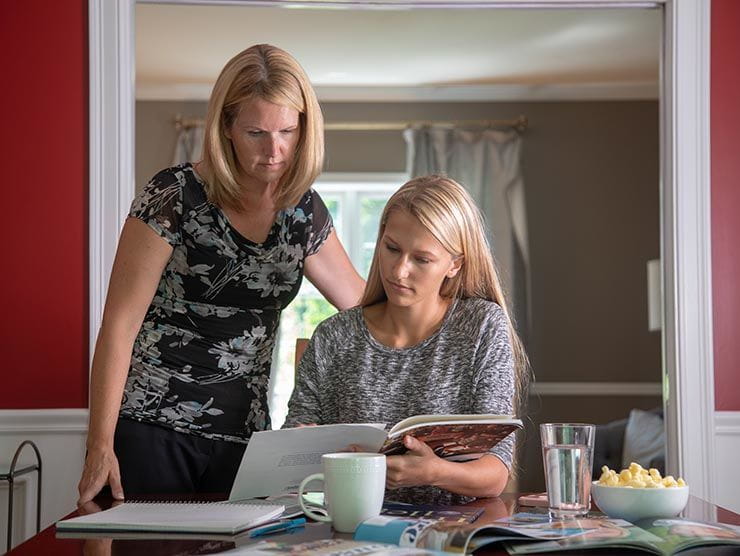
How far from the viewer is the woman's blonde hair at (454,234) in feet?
5.64

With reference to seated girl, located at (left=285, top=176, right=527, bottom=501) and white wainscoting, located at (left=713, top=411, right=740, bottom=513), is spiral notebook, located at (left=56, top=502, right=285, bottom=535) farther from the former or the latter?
white wainscoting, located at (left=713, top=411, right=740, bottom=513)

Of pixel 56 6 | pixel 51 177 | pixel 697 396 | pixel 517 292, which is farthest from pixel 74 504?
pixel 517 292

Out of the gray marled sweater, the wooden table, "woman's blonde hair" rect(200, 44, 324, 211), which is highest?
"woman's blonde hair" rect(200, 44, 324, 211)

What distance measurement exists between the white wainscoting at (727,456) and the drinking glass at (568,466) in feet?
5.23

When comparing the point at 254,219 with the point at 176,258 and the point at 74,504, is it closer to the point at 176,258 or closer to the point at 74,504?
the point at 176,258

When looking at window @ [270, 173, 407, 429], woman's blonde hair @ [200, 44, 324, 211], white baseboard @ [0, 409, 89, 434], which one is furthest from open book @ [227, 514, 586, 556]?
window @ [270, 173, 407, 429]

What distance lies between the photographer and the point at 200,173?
1.89m

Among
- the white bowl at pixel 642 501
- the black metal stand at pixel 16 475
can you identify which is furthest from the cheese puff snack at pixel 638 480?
the black metal stand at pixel 16 475

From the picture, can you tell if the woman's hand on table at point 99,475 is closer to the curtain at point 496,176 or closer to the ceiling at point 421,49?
the ceiling at point 421,49

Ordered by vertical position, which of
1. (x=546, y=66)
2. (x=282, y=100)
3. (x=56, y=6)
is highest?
(x=546, y=66)

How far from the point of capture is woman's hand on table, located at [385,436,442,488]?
1.40m

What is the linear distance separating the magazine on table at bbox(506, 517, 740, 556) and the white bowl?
0.23 feet

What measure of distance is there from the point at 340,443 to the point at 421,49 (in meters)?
4.17

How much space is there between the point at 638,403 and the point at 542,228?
1.22 metres
